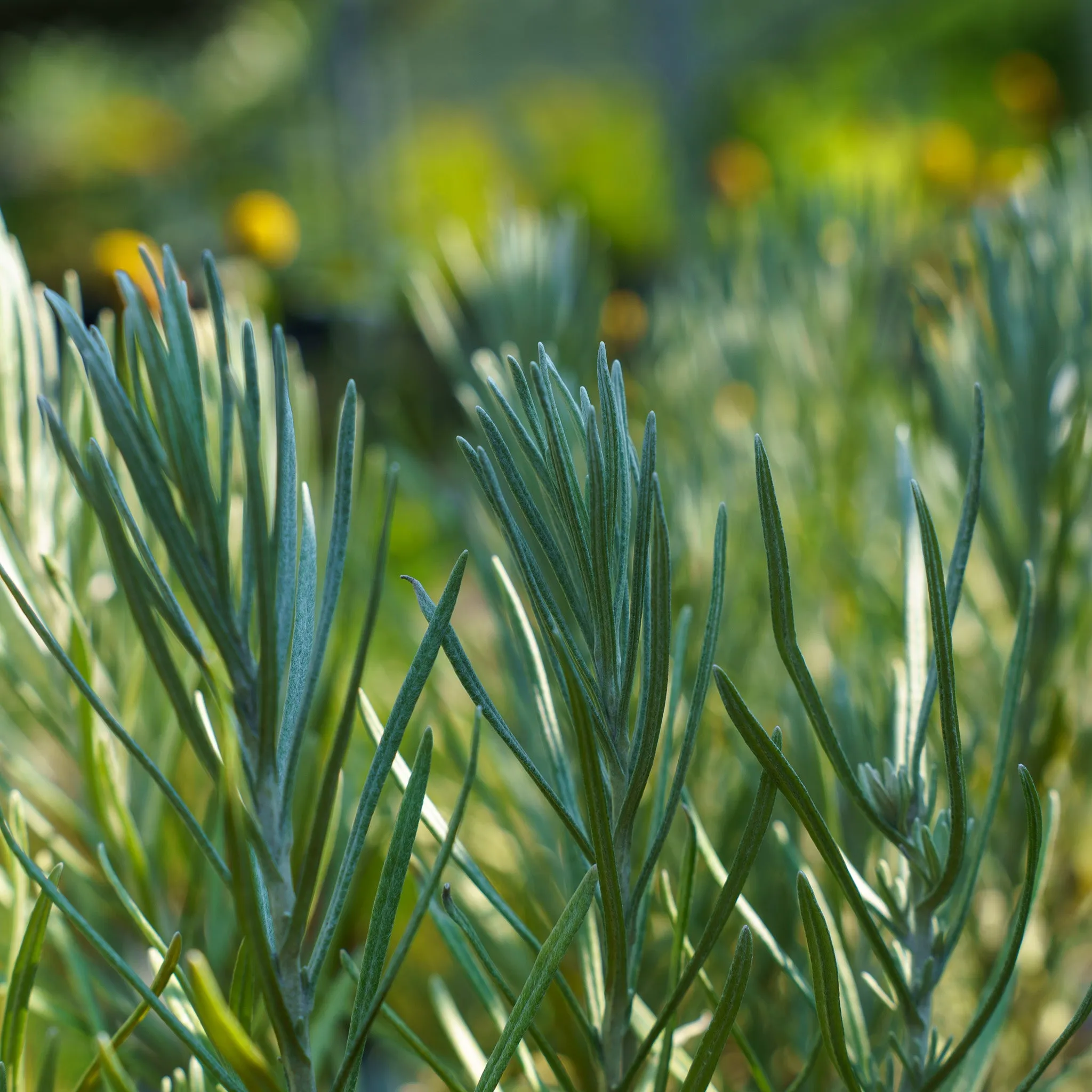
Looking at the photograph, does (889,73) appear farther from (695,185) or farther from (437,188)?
(437,188)

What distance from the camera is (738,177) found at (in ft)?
2.68

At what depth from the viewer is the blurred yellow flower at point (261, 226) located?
0.40 meters

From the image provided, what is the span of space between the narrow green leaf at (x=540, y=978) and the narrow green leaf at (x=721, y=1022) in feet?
0.06

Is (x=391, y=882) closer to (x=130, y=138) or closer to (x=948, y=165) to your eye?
(x=948, y=165)

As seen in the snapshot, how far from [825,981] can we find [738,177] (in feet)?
2.57

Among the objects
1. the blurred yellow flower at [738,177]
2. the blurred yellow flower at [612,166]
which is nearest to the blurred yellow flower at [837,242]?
the blurred yellow flower at [738,177]

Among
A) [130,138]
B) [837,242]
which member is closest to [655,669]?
[837,242]

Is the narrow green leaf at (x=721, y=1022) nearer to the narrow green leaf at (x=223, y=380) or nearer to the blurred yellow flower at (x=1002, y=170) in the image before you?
the narrow green leaf at (x=223, y=380)

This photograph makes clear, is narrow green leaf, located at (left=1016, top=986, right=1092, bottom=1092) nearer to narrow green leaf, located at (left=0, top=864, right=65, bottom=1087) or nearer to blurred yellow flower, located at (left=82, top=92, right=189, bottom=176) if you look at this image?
narrow green leaf, located at (left=0, top=864, right=65, bottom=1087)

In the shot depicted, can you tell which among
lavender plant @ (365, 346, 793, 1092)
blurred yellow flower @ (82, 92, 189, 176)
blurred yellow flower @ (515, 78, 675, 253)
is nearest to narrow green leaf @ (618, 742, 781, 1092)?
lavender plant @ (365, 346, 793, 1092)

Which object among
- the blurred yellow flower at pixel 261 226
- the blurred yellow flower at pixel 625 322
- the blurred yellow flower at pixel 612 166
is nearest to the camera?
the blurred yellow flower at pixel 261 226

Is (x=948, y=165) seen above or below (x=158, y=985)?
above

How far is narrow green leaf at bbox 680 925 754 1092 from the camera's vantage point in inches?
4.6

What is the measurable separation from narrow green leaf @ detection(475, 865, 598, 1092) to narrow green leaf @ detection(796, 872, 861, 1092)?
24 mm
